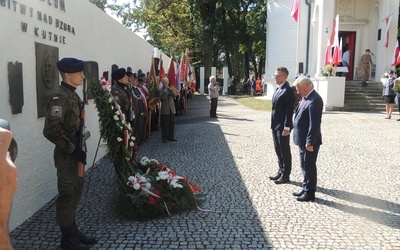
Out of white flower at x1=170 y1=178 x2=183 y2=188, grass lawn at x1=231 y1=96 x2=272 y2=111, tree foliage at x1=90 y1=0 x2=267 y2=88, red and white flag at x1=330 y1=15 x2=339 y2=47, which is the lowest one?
white flower at x1=170 y1=178 x2=183 y2=188

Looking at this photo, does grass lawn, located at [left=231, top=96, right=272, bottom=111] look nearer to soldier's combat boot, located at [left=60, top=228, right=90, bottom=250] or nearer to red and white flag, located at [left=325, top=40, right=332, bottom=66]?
red and white flag, located at [left=325, top=40, right=332, bottom=66]

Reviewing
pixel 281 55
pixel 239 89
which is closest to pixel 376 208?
pixel 281 55

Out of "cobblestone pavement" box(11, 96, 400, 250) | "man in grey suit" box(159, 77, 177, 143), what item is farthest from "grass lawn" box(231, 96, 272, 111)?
"cobblestone pavement" box(11, 96, 400, 250)

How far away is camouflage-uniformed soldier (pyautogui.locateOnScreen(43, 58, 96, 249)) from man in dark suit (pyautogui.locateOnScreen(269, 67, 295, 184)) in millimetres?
3420

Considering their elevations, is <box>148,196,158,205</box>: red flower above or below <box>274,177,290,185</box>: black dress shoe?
above

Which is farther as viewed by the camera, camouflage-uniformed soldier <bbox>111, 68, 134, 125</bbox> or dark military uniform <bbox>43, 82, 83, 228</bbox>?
camouflage-uniformed soldier <bbox>111, 68, 134, 125</bbox>

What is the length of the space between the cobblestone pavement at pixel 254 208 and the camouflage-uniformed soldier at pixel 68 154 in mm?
326

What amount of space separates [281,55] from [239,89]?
14.7 meters

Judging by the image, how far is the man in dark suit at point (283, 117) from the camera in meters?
6.01

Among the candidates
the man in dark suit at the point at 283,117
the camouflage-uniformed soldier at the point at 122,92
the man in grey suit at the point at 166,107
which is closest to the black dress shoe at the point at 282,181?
the man in dark suit at the point at 283,117

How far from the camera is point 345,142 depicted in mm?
9820

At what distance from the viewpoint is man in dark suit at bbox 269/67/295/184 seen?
19.7ft

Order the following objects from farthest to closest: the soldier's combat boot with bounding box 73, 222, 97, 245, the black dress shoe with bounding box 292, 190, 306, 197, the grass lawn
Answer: the grass lawn → the black dress shoe with bounding box 292, 190, 306, 197 → the soldier's combat boot with bounding box 73, 222, 97, 245

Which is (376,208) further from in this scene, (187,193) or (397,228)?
Answer: (187,193)
